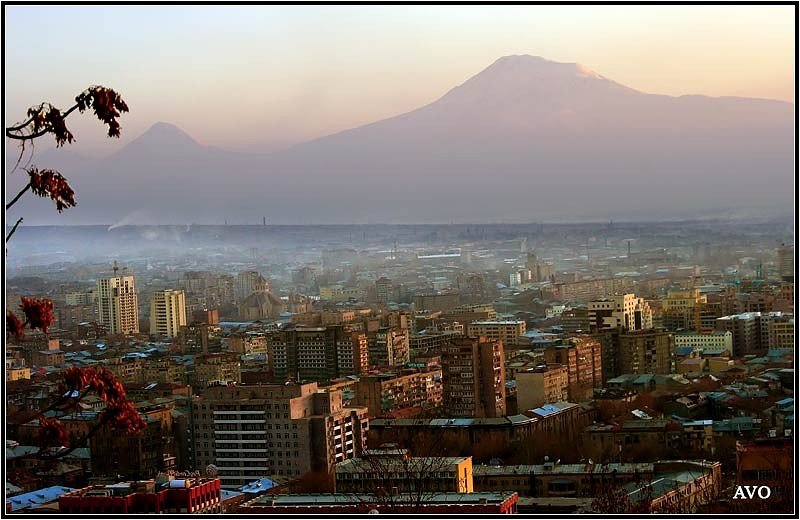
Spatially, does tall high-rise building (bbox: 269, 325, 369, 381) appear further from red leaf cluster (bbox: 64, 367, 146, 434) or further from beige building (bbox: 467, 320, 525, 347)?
red leaf cluster (bbox: 64, 367, 146, 434)

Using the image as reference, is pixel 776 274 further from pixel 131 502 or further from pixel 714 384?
pixel 131 502

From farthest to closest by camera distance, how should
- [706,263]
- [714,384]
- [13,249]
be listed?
1. [706,263]
2. [13,249]
3. [714,384]

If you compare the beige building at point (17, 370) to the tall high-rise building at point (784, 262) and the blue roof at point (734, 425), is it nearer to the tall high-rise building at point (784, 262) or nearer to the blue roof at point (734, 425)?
the blue roof at point (734, 425)

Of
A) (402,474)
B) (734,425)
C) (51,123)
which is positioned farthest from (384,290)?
(51,123)

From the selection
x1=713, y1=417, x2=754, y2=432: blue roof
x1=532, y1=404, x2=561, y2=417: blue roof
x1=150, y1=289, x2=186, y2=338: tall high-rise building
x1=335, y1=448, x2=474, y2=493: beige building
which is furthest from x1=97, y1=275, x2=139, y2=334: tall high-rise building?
x1=335, y1=448, x2=474, y2=493: beige building

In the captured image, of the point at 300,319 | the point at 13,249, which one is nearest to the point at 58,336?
the point at 13,249
